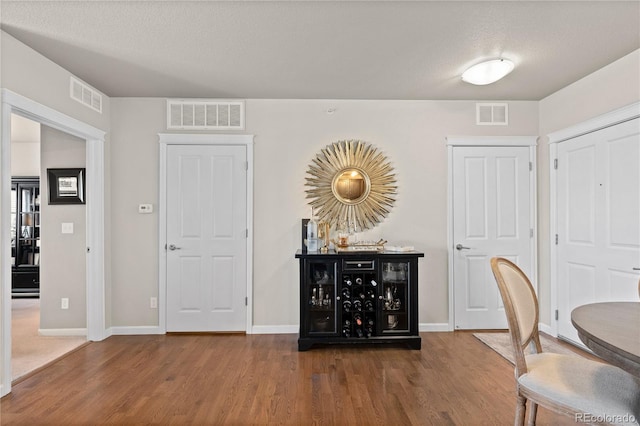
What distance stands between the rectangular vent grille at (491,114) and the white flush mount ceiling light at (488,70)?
951 millimetres

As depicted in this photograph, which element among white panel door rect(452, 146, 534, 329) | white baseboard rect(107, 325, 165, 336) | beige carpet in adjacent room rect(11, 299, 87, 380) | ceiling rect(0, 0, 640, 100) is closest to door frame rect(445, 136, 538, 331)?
white panel door rect(452, 146, 534, 329)

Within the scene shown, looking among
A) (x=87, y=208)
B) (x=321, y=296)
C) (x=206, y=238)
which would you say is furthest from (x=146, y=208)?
(x=321, y=296)

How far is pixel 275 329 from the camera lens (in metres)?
3.88

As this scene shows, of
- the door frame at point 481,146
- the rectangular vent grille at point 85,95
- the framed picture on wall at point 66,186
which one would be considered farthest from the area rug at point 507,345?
the rectangular vent grille at point 85,95

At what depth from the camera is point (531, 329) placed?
177 centimetres

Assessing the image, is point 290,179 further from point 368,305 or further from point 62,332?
point 62,332

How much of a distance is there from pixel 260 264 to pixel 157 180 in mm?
1465

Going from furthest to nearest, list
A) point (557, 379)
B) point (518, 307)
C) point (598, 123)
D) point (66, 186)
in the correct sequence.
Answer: point (66, 186) → point (598, 123) → point (518, 307) → point (557, 379)

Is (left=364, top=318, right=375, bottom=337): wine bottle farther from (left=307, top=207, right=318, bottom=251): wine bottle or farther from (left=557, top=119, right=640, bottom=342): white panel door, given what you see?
(left=557, top=119, right=640, bottom=342): white panel door

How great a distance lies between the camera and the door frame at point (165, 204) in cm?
386

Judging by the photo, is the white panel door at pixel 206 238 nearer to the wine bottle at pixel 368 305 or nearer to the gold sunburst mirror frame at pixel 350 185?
the gold sunburst mirror frame at pixel 350 185

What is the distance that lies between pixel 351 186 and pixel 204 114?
181cm

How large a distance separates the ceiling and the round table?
183 centimetres

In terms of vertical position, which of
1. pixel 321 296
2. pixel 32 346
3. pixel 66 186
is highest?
pixel 66 186
